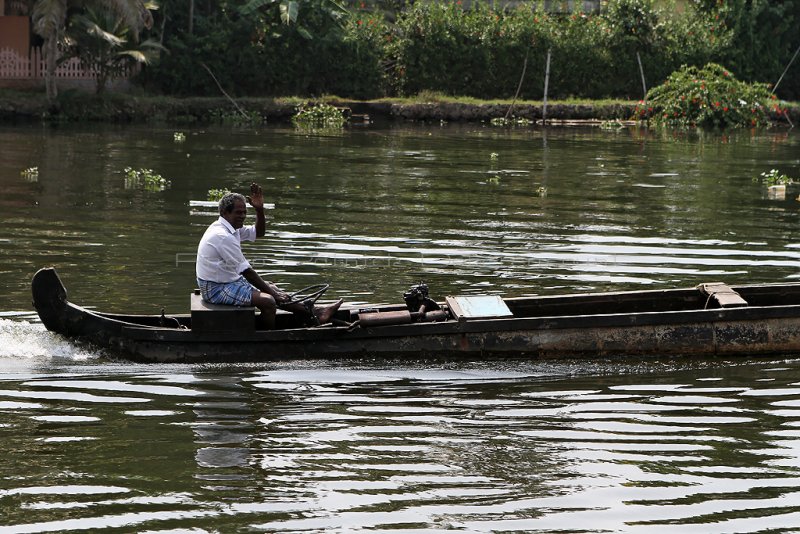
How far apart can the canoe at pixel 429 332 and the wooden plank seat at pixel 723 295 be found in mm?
19

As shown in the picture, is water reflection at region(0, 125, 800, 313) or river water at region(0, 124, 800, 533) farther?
water reflection at region(0, 125, 800, 313)

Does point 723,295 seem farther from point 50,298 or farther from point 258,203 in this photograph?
point 50,298

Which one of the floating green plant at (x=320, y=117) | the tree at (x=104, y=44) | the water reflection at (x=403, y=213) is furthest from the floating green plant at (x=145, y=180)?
the floating green plant at (x=320, y=117)

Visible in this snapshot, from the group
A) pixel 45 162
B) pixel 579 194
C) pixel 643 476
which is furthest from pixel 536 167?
pixel 643 476

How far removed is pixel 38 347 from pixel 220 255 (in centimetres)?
186

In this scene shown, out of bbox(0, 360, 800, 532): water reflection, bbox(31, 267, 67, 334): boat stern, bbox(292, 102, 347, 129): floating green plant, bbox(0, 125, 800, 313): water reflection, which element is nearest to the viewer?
bbox(0, 360, 800, 532): water reflection

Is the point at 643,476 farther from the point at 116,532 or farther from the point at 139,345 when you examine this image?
the point at 139,345

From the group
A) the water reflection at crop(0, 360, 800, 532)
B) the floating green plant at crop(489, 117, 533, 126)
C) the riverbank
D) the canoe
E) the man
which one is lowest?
the water reflection at crop(0, 360, 800, 532)

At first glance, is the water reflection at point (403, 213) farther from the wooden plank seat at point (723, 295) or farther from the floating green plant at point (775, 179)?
the wooden plank seat at point (723, 295)

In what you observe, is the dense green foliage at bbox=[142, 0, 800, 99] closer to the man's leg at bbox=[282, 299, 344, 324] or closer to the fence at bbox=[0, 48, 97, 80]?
the fence at bbox=[0, 48, 97, 80]

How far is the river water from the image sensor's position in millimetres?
7020

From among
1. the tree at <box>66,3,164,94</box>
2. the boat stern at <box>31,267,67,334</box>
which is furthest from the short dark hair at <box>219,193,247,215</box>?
the tree at <box>66,3,164,94</box>

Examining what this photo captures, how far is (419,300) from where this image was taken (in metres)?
10.5

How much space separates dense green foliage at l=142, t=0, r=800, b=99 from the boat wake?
93.8 feet
